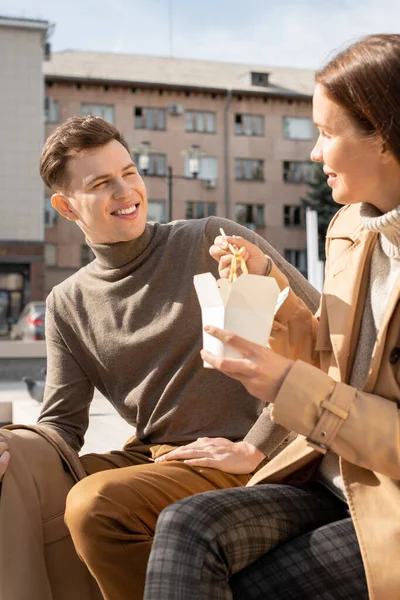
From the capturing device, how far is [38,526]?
241 cm

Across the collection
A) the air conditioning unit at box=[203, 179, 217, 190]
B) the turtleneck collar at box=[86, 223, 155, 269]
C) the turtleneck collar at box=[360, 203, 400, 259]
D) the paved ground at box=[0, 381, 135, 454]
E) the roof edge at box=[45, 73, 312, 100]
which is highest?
Answer: the roof edge at box=[45, 73, 312, 100]

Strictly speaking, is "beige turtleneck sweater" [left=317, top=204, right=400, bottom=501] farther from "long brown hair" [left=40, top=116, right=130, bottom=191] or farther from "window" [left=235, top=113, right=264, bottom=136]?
"window" [left=235, top=113, right=264, bottom=136]

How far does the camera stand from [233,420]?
2551 millimetres

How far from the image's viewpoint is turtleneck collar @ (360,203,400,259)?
1.73m

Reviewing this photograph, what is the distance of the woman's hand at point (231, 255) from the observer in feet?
6.68

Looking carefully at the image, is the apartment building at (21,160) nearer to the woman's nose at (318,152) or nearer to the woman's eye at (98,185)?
the woman's eye at (98,185)

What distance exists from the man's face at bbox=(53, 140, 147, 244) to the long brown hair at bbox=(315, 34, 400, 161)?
109cm

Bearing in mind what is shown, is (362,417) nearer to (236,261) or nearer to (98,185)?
(236,261)

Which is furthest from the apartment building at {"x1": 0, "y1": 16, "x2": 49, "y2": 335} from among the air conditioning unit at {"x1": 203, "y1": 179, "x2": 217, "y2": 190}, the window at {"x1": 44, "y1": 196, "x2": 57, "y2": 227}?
the air conditioning unit at {"x1": 203, "y1": 179, "x2": 217, "y2": 190}

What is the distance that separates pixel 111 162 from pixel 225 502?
1.35 meters

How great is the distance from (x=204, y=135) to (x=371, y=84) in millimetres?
36013

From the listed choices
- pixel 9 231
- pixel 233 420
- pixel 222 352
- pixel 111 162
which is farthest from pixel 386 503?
pixel 9 231

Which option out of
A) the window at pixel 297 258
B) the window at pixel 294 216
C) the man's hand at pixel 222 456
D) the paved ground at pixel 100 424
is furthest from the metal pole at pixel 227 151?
the man's hand at pixel 222 456

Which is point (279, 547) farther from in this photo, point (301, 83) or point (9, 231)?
point (301, 83)
